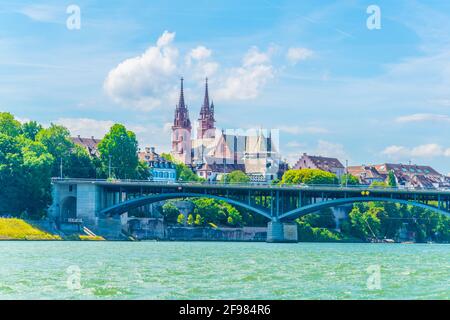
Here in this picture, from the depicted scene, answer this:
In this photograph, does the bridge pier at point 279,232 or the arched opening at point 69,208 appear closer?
the bridge pier at point 279,232

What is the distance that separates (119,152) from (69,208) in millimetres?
13967

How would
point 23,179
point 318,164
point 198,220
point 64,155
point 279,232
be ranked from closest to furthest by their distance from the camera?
point 23,179, point 279,232, point 64,155, point 198,220, point 318,164

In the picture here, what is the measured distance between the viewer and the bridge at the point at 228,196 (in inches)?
4227

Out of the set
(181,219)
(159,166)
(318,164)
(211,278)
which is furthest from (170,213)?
(211,278)

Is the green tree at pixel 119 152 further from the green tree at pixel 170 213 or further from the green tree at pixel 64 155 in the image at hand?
the green tree at pixel 170 213

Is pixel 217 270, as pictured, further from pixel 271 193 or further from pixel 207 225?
pixel 207 225

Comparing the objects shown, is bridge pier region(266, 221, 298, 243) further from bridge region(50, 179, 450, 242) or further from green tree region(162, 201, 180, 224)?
green tree region(162, 201, 180, 224)

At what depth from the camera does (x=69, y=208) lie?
11775cm

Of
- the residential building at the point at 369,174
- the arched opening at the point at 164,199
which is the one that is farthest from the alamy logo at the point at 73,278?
the residential building at the point at 369,174

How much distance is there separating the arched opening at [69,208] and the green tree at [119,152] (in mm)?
10412

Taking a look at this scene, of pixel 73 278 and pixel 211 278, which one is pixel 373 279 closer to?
pixel 211 278

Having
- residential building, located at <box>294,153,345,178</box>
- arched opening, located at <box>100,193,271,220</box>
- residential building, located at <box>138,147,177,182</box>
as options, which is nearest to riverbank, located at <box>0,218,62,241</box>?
arched opening, located at <box>100,193,271,220</box>

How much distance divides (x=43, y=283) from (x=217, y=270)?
12.2 meters
